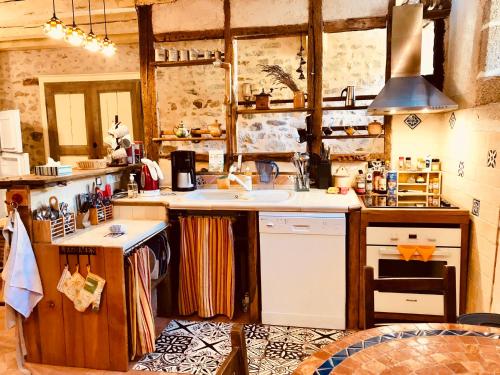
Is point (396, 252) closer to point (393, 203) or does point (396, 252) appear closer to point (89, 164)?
point (393, 203)

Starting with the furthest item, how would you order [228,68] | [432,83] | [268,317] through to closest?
[228,68] < [432,83] < [268,317]

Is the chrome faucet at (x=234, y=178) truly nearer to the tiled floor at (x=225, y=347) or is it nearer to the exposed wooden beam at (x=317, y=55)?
the exposed wooden beam at (x=317, y=55)

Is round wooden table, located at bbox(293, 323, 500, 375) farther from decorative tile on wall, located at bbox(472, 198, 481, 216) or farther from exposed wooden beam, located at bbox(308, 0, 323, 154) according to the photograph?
exposed wooden beam, located at bbox(308, 0, 323, 154)

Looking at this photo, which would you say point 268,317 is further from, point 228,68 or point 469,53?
point 469,53

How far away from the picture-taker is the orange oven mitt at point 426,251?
8.44 feet

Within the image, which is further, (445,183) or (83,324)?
(445,183)

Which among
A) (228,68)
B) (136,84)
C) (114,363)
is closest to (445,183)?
(228,68)

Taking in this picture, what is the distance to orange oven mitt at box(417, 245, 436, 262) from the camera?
2.57 meters

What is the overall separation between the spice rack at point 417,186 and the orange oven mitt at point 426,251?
0.62 m

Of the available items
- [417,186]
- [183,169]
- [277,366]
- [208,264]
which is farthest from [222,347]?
→ [417,186]

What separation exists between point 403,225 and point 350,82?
2648 millimetres

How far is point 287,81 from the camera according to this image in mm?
4496

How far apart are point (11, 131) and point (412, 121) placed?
16.5ft

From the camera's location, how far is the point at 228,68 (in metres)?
3.32
